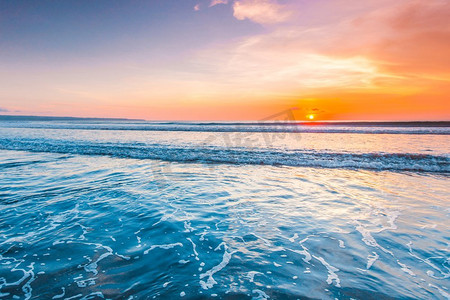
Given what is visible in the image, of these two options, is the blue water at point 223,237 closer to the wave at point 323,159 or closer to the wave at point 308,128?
the wave at point 323,159

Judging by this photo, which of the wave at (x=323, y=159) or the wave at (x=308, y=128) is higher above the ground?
the wave at (x=308, y=128)

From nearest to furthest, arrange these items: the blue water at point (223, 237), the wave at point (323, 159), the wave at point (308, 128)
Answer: the blue water at point (223, 237)
the wave at point (323, 159)
the wave at point (308, 128)

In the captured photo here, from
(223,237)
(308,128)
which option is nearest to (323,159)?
(223,237)

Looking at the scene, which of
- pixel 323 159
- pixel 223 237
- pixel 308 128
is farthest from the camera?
pixel 308 128

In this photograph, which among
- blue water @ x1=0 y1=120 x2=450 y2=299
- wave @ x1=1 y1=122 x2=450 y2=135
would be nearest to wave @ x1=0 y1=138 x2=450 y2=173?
blue water @ x1=0 y1=120 x2=450 y2=299

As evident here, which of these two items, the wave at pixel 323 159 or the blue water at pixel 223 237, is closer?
the blue water at pixel 223 237

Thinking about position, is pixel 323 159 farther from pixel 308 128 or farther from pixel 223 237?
pixel 308 128

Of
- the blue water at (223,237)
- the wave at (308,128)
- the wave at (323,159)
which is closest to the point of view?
the blue water at (223,237)

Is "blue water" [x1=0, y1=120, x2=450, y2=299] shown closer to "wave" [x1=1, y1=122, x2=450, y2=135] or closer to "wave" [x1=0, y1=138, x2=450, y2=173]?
"wave" [x1=0, y1=138, x2=450, y2=173]

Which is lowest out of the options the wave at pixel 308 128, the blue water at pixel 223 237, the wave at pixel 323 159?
the blue water at pixel 223 237

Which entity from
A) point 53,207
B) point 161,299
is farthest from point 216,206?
point 53,207

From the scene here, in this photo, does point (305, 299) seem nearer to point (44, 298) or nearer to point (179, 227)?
point (179, 227)

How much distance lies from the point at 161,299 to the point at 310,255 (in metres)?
2.65

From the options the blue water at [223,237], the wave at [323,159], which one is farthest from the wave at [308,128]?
the blue water at [223,237]
